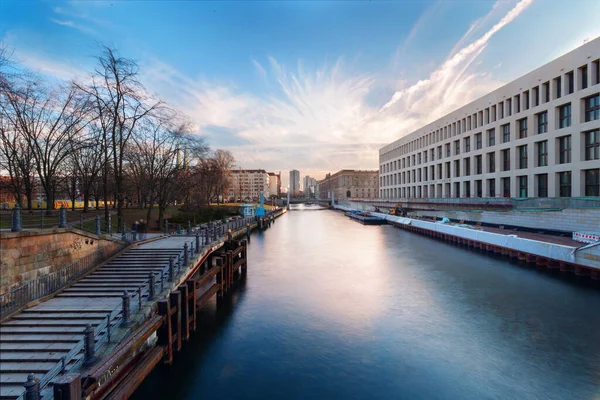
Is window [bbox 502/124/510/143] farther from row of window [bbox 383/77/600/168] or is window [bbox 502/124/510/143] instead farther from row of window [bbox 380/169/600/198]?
row of window [bbox 380/169/600/198]

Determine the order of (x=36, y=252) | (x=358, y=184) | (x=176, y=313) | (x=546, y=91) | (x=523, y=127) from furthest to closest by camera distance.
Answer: (x=358, y=184)
(x=523, y=127)
(x=546, y=91)
(x=36, y=252)
(x=176, y=313)

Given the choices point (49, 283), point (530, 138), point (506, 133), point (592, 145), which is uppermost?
point (506, 133)

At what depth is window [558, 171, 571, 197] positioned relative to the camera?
1432 inches

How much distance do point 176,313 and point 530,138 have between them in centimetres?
4643

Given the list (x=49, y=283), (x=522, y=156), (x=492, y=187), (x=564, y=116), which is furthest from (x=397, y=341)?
(x=492, y=187)

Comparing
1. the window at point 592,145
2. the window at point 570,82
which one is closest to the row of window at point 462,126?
the window at point 570,82

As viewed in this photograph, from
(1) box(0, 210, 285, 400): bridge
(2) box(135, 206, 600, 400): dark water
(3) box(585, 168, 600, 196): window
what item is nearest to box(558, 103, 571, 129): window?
(3) box(585, 168, 600, 196): window

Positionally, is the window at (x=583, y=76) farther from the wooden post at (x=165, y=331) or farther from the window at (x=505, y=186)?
the wooden post at (x=165, y=331)

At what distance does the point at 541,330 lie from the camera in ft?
42.5

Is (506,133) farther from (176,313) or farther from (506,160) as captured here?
(176,313)

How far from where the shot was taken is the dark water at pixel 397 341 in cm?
949

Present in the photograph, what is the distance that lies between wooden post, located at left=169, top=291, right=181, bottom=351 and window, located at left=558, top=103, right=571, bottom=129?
146 ft

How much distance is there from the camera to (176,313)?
11.3 meters

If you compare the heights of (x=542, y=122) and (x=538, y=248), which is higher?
(x=542, y=122)
